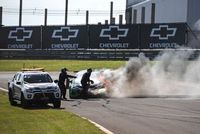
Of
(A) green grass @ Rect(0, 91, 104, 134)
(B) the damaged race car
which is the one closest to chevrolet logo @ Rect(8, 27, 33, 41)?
(B) the damaged race car

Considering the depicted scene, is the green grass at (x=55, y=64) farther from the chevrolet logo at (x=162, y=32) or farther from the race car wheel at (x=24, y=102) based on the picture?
the race car wheel at (x=24, y=102)

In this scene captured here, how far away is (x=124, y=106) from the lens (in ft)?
80.4

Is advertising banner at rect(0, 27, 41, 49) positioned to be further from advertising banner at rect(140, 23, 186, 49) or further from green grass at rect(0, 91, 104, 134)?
green grass at rect(0, 91, 104, 134)

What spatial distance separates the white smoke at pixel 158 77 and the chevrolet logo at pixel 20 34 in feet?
119

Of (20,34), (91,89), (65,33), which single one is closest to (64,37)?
(65,33)

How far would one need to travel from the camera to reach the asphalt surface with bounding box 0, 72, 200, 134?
1678cm

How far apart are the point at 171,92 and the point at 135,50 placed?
25.7m

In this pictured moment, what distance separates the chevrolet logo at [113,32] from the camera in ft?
212

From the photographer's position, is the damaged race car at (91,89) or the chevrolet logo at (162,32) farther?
the chevrolet logo at (162,32)

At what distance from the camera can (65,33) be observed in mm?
68750

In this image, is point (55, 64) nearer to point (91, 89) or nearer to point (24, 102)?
point (91, 89)

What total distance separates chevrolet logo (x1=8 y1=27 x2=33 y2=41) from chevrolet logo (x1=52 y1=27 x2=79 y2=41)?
3.13m

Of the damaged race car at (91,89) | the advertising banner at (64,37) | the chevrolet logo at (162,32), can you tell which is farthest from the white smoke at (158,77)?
the advertising banner at (64,37)

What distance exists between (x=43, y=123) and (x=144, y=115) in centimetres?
468
